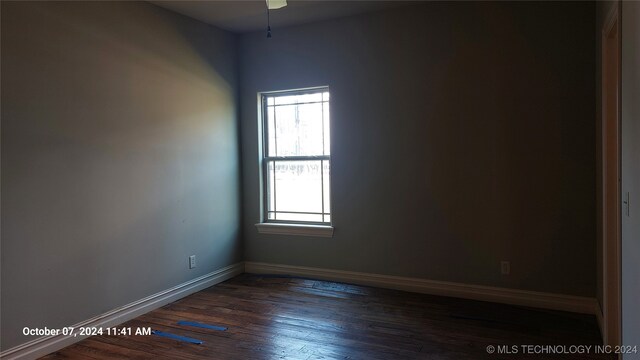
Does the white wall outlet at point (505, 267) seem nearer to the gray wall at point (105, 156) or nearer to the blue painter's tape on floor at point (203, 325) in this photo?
the blue painter's tape on floor at point (203, 325)

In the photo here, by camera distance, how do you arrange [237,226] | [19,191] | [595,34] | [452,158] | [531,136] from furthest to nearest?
[237,226] < [452,158] < [531,136] < [595,34] < [19,191]

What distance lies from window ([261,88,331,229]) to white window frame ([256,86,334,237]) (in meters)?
0.01

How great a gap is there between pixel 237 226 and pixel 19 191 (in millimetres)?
2346

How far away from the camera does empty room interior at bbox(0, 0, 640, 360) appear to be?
9.14ft

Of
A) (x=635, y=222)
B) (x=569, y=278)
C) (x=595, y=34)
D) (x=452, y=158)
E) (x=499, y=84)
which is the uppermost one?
(x=595, y=34)

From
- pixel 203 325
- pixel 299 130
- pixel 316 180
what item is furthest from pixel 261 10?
pixel 203 325

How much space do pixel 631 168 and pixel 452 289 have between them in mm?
2236

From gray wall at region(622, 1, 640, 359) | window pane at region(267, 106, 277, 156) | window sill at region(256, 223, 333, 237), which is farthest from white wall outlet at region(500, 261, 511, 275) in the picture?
window pane at region(267, 106, 277, 156)

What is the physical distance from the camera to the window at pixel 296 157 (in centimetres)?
446

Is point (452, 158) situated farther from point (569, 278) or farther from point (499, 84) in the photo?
point (569, 278)

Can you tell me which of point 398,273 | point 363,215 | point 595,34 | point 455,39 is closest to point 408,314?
point 398,273

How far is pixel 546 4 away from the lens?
3.43m

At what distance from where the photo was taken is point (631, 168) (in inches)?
74.8

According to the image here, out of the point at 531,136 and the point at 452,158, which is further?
the point at 452,158
